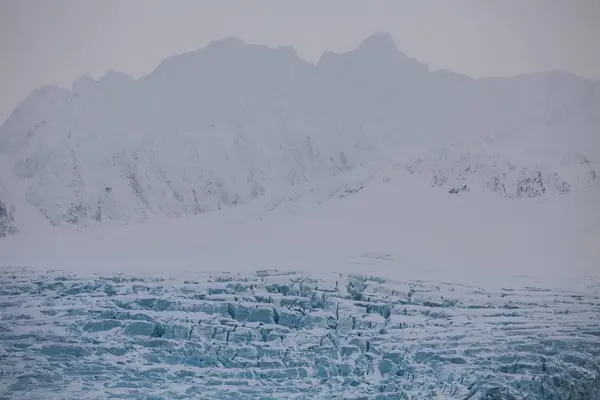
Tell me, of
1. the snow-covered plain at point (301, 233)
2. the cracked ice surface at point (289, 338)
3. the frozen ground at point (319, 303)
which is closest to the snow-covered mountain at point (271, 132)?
the snow-covered plain at point (301, 233)

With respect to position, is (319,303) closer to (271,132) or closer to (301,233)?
(301,233)

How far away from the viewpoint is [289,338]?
10.5 meters

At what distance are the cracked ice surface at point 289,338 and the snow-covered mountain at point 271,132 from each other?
3.57 feet

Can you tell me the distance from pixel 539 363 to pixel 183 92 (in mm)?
4848

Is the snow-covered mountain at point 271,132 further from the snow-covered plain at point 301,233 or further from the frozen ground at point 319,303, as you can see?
the frozen ground at point 319,303

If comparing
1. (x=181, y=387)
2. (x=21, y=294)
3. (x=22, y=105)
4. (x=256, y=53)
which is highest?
(x=256, y=53)

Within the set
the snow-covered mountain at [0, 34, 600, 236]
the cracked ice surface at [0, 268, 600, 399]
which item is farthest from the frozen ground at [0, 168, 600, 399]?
the snow-covered mountain at [0, 34, 600, 236]

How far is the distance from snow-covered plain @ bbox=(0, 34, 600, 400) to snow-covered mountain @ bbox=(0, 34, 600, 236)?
22 mm

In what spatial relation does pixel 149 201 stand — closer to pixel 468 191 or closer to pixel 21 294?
pixel 21 294

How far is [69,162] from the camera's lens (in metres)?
11.6

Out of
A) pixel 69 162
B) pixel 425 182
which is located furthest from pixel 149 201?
pixel 425 182

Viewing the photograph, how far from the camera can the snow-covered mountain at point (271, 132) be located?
11477 millimetres

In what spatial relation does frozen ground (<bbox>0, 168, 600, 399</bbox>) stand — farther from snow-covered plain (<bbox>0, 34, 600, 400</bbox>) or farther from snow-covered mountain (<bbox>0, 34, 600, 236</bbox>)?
snow-covered mountain (<bbox>0, 34, 600, 236</bbox>)

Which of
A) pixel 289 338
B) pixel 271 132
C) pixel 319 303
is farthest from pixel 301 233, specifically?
pixel 271 132
